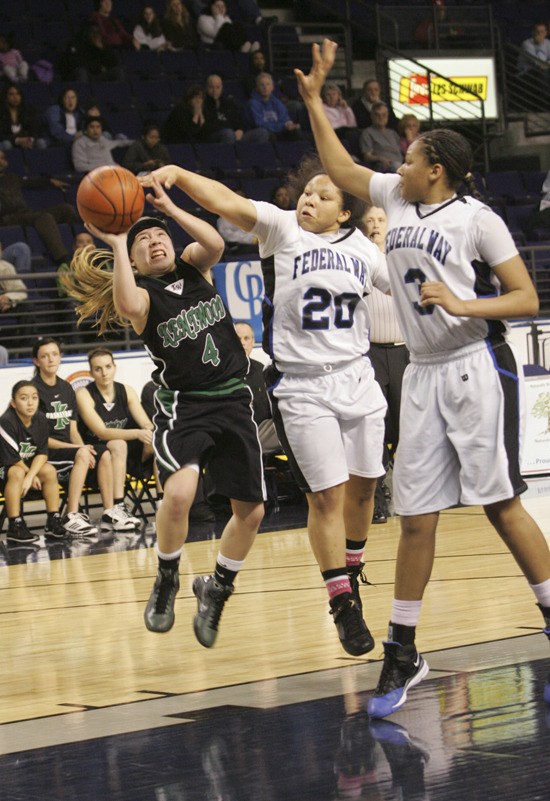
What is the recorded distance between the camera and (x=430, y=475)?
408cm

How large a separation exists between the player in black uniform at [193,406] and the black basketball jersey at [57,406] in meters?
5.15

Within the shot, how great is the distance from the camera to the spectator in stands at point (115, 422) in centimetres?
1032

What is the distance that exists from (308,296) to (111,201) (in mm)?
827

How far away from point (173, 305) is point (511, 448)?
5.57 ft

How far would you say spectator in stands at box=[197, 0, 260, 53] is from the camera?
17312mm

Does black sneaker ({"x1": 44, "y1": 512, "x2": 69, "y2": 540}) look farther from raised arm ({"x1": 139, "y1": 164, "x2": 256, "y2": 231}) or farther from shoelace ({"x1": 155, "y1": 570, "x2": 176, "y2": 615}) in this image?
raised arm ({"x1": 139, "y1": 164, "x2": 256, "y2": 231})

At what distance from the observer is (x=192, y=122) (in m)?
15.6

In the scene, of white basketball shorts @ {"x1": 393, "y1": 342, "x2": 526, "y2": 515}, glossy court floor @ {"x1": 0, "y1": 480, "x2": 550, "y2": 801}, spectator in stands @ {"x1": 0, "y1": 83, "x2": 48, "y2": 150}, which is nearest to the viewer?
glossy court floor @ {"x1": 0, "y1": 480, "x2": 550, "y2": 801}

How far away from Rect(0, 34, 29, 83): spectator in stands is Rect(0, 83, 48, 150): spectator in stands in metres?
0.55

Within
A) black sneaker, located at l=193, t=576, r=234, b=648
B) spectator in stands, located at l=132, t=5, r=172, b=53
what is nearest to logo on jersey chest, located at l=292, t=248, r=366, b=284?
black sneaker, located at l=193, t=576, r=234, b=648

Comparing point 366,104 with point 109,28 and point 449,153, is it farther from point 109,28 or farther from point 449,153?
point 449,153

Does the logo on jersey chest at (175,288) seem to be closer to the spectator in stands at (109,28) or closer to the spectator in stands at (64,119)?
the spectator in stands at (64,119)

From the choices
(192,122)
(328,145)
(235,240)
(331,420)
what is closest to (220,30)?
(192,122)

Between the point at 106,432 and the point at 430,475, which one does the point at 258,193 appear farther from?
the point at 430,475
